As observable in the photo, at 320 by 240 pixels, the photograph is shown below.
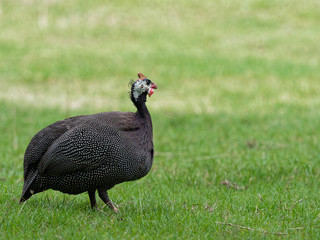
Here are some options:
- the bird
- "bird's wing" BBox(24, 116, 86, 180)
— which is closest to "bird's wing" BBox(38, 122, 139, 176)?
the bird

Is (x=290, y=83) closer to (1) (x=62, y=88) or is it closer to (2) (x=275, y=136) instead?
(2) (x=275, y=136)

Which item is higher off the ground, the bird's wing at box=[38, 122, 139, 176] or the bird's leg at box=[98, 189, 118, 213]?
the bird's wing at box=[38, 122, 139, 176]

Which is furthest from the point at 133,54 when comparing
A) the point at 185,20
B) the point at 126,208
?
the point at 126,208

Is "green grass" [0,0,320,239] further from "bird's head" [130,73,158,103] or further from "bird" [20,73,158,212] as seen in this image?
"bird's head" [130,73,158,103]

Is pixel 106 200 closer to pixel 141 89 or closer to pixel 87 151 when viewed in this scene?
pixel 87 151

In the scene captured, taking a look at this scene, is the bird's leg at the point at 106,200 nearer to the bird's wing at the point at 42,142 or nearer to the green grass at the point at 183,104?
the green grass at the point at 183,104

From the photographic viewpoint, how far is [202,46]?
17219 millimetres

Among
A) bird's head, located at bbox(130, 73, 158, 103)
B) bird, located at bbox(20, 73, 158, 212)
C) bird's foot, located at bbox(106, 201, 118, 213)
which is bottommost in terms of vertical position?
bird's foot, located at bbox(106, 201, 118, 213)

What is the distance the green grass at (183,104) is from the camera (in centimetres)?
443

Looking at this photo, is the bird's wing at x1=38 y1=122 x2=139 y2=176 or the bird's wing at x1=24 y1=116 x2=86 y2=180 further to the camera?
the bird's wing at x1=24 y1=116 x2=86 y2=180

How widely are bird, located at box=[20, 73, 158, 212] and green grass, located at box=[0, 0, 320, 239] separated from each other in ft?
0.79

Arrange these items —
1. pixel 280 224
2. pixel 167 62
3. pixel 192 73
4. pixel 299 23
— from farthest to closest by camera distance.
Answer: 1. pixel 299 23
2. pixel 167 62
3. pixel 192 73
4. pixel 280 224

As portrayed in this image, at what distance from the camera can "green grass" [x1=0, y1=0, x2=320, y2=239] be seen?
443 centimetres

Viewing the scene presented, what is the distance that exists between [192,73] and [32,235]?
34.7 feet
